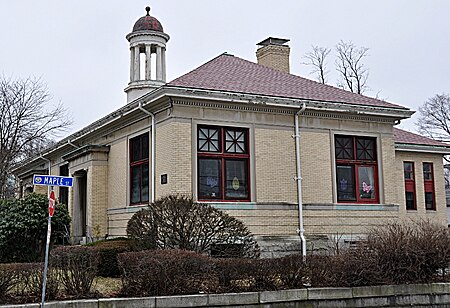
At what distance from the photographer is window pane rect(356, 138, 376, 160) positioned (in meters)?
20.9

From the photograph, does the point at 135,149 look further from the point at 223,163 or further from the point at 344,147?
the point at 344,147

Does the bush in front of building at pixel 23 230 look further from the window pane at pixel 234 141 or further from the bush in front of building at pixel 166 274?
the bush in front of building at pixel 166 274

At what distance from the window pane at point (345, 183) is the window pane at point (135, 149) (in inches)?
262

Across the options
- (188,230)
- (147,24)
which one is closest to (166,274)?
(188,230)

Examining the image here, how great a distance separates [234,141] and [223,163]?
84 cm

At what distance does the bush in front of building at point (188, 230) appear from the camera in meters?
14.3

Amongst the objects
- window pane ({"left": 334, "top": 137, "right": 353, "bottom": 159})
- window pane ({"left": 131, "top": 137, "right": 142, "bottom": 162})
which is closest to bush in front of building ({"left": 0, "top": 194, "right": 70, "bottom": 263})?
window pane ({"left": 131, "top": 137, "right": 142, "bottom": 162})

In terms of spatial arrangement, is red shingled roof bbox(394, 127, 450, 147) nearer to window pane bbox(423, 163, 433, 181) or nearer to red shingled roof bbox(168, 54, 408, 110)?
window pane bbox(423, 163, 433, 181)

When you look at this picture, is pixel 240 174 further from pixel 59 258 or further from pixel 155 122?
pixel 59 258

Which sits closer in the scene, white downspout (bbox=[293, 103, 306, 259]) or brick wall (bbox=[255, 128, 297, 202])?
brick wall (bbox=[255, 128, 297, 202])

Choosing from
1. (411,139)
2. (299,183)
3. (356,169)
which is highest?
(411,139)

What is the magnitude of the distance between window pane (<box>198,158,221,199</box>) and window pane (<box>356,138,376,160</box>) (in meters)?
5.33

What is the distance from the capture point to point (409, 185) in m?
25.4

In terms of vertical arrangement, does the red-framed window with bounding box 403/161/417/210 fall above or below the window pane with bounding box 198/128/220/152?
below
